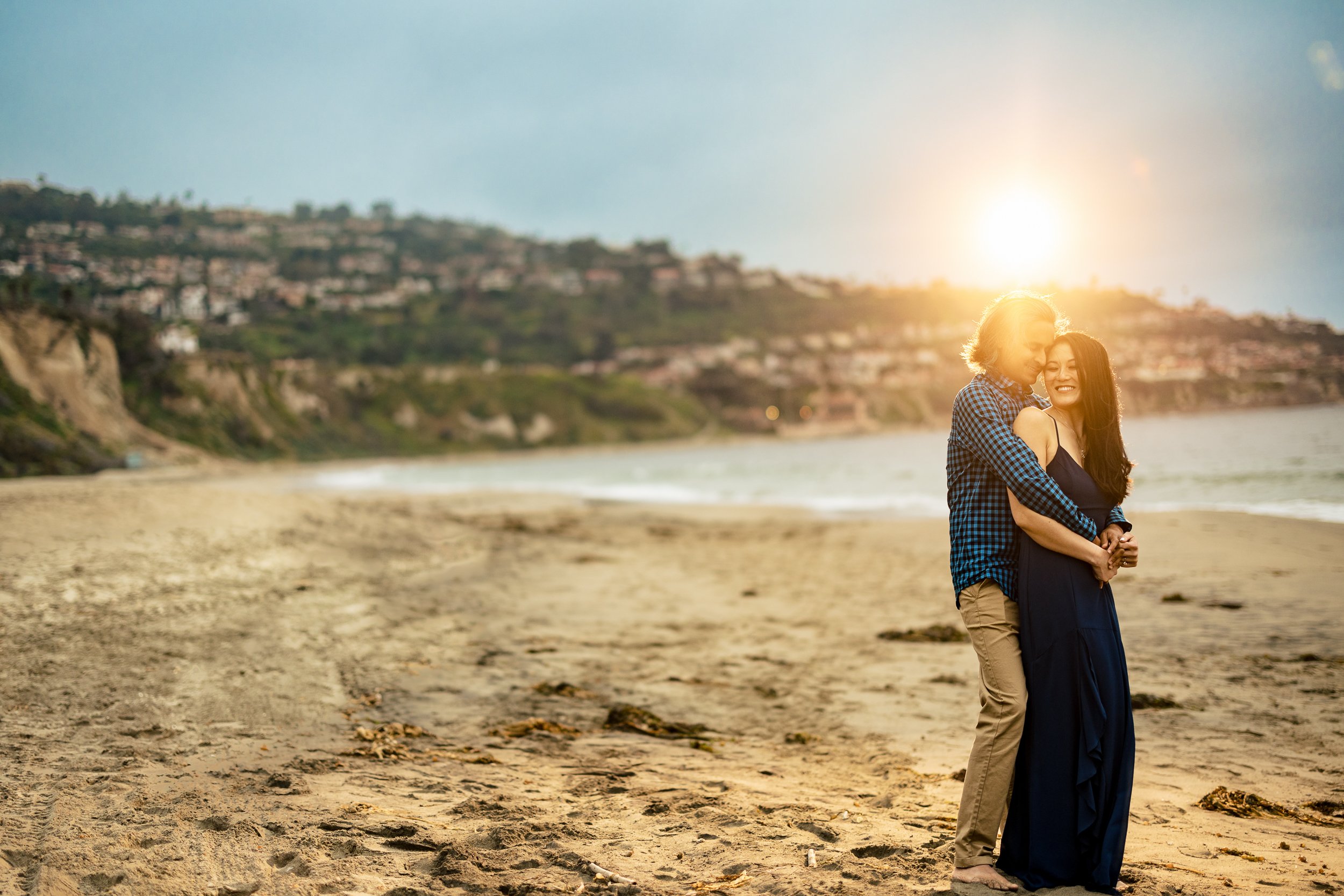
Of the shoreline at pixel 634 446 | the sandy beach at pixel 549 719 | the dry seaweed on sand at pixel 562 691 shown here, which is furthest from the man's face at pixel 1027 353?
the shoreline at pixel 634 446

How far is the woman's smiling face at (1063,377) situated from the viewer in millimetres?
3066

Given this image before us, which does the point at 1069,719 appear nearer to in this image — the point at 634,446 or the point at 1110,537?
the point at 1110,537

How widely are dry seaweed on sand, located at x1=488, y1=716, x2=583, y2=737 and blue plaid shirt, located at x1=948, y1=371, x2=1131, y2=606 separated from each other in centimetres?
296

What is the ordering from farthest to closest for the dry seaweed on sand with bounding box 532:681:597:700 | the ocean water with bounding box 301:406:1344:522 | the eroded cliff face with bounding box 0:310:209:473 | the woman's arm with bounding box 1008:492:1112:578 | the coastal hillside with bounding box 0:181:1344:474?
the coastal hillside with bounding box 0:181:1344:474 < the eroded cliff face with bounding box 0:310:209:473 < the ocean water with bounding box 301:406:1344:522 < the dry seaweed on sand with bounding box 532:681:597:700 < the woman's arm with bounding box 1008:492:1112:578

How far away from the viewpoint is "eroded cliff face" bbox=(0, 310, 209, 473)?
32.8 metres

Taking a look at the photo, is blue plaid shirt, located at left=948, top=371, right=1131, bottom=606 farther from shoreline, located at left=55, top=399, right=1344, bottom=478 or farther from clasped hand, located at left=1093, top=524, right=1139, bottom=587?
shoreline, located at left=55, top=399, right=1344, bottom=478

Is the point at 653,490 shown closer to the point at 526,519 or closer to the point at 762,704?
the point at 526,519

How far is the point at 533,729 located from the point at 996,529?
11.0 feet

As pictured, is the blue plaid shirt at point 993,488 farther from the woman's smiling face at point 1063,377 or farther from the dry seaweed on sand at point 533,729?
the dry seaweed on sand at point 533,729

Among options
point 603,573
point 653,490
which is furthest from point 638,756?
point 653,490

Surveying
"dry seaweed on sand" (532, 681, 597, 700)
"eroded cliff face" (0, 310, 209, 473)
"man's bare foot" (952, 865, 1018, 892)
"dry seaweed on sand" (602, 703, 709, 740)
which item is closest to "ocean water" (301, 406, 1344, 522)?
"eroded cliff face" (0, 310, 209, 473)

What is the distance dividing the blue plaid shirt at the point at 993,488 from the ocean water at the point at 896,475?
1511cm

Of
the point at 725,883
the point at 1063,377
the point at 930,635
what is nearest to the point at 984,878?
the point at 725,883

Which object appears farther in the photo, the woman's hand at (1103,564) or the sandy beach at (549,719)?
the sandy beach at (549,719)
